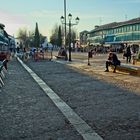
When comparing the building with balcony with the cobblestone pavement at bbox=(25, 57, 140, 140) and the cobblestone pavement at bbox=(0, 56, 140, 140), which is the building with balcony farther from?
the cobblestone pavement at bbox=(0, 56, 140, 140)

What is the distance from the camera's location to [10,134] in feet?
24.9

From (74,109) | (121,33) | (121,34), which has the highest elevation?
(121,33)

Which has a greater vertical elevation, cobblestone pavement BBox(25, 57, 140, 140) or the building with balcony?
the building with balcony

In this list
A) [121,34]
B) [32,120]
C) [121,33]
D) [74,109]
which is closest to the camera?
[32,120]

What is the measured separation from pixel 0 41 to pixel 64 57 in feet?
37.7

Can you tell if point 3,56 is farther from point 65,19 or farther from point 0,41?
point 65,19

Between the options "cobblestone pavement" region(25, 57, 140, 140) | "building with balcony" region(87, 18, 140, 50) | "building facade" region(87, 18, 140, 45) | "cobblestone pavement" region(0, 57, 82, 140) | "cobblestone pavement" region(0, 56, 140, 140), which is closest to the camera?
"cobblestone pavement" region(0, 57, 82, 140)

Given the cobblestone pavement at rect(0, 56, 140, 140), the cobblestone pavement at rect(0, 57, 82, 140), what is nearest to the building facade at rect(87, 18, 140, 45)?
the cobblestone pavement at rect(0, 56, 140, 140)

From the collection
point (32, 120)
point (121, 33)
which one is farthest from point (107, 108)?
point (121, 33)

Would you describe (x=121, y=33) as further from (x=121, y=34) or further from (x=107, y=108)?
(x=107, y=108)

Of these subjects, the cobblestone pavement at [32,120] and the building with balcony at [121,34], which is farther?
the building with balcony at [121,34]

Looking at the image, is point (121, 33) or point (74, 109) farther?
point (121, 33)

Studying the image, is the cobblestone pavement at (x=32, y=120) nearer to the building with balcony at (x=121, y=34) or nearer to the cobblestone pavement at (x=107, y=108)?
the cobblestone pavement at (x=107, y=108)

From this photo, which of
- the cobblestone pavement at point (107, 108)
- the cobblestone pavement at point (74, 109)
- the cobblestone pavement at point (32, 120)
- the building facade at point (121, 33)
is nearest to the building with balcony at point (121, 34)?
the building facade at point (121, 33)
